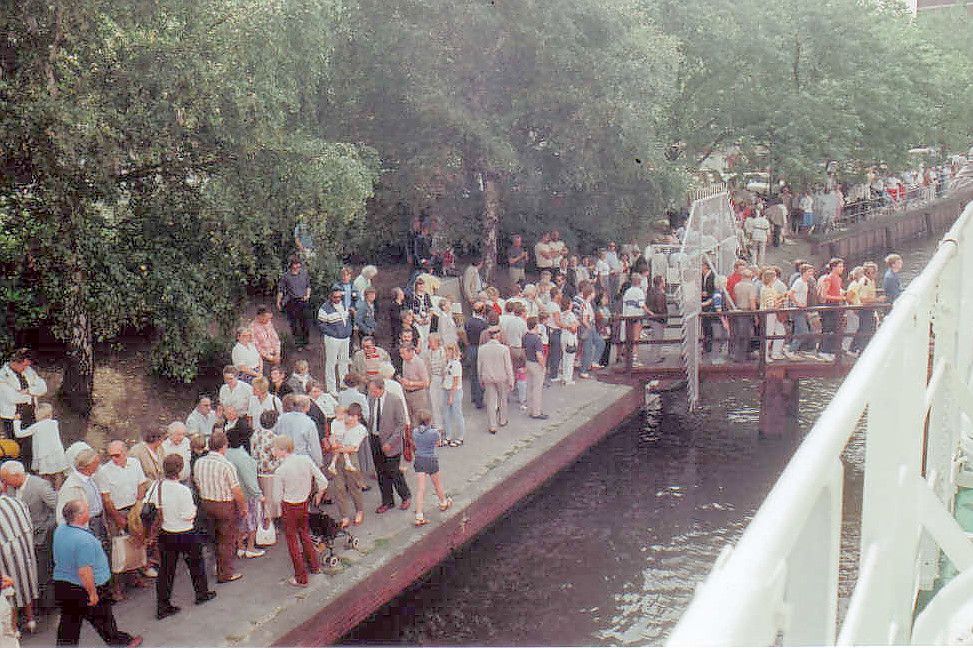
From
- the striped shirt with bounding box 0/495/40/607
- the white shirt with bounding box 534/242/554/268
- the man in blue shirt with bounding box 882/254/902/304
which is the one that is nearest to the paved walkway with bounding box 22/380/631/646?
the striped shirt with bounding box 0/495/40/607

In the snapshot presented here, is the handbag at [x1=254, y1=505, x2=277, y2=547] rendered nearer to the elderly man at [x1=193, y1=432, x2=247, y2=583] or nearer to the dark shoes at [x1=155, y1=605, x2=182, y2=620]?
the elderly man at [x1=193, y1=432, x2=247, y2=583]

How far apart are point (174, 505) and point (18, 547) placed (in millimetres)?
1279

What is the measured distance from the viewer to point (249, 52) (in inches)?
489

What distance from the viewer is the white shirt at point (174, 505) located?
897 centimetres

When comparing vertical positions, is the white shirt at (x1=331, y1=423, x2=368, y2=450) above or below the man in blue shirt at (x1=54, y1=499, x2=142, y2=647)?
above

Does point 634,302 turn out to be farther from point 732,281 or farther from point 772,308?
point 772,308

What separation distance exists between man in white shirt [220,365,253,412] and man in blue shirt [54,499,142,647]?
9.16ft

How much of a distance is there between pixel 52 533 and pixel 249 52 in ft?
20.2

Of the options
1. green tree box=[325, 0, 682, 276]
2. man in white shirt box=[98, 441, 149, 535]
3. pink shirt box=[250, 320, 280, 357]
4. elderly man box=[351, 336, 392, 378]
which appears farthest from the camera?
green tree box=[325, 0, 682, 276]

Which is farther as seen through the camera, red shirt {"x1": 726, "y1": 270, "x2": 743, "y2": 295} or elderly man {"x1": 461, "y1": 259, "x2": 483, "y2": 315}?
elderly man {"x1": 461, "y1": 259, "x2": 483, "y2": 315}

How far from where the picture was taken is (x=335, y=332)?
47.9 feet

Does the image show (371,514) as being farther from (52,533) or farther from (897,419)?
(897,419)

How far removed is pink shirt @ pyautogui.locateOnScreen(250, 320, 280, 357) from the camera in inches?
513

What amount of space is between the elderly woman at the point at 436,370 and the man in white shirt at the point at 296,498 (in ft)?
12.0
